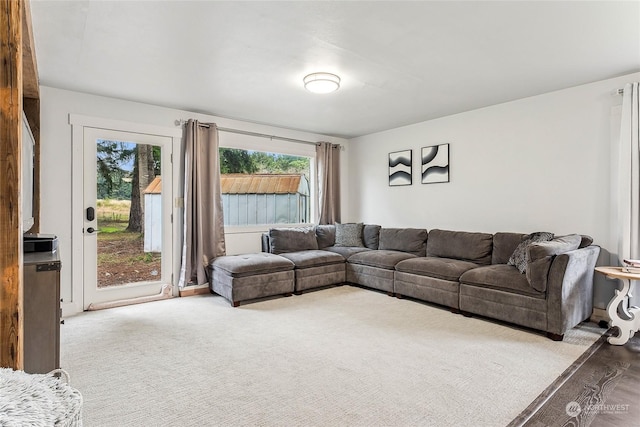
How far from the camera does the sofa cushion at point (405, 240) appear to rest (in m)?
4.97

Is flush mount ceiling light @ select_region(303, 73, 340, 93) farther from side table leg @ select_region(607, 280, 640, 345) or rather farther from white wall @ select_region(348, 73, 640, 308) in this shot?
side table leg @ select_region(607, 280, 640, 345)

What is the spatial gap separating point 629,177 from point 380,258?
8.89 feet

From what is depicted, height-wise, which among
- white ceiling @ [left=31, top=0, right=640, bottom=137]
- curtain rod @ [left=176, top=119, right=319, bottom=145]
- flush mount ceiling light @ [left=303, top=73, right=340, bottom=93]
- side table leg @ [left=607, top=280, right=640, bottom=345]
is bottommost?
side table leg @ [left=607, top=280, right=640, bottom=345]

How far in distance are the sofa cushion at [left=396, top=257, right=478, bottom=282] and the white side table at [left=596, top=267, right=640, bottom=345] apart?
4.02 feet

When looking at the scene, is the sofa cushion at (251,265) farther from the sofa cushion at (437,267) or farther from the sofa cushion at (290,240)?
the sofa cushion at (437,267)

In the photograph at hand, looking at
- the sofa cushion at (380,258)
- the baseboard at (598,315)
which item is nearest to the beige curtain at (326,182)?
the sofa cushion at (380,258)

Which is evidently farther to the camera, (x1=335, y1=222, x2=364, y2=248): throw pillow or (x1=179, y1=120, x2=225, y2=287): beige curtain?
(x1=335, y1=222, x2=364, y2=248): throw pillow

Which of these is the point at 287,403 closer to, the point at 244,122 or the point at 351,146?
the point at 244,122

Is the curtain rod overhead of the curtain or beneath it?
overhead

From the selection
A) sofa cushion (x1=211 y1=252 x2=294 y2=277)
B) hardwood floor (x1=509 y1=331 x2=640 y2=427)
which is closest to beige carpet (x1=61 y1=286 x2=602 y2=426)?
hardwood floor (x1=509 y1=331 x2=640 y2=427)

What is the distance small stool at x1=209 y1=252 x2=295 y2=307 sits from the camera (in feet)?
13.2

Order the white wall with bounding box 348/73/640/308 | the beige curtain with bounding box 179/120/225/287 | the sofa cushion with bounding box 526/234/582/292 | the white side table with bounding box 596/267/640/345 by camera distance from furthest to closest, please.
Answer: the beige curtain with bounding box 179/120/225/287
the white wall with bounding box 348/73/640/308
the sofa cushion with bounding box 526/234/582/292
the white side table with bounding box 596/267/640/345

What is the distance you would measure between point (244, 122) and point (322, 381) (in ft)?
13.1

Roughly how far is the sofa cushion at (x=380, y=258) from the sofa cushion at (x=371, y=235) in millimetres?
504
